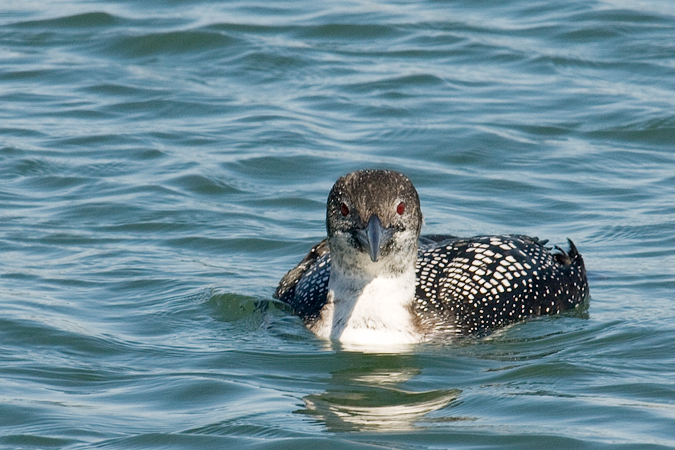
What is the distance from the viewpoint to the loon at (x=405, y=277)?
748cm

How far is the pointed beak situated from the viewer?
23.6 ft

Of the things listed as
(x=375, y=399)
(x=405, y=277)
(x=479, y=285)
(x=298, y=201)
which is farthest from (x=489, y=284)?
(x=298, y=201)

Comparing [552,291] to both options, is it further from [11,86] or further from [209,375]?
[11,86]

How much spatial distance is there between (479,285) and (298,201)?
308 centimetres

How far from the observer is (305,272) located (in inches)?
355

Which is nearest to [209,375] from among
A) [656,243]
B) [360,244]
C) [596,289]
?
[360,244]

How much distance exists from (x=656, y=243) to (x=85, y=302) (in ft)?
13.8

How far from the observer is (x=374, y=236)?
7246 mm

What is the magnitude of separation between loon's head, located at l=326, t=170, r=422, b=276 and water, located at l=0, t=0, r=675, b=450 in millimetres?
576

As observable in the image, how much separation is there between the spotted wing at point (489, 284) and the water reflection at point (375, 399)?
0.54 meters

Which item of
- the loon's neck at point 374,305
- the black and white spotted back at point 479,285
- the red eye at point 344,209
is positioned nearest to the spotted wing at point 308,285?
the black and white spotted back at point 479,285

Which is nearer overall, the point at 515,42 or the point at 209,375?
the point at 209,375

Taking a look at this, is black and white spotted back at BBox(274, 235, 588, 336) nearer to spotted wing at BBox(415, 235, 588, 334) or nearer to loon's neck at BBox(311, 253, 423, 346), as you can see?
spotted wing at BBox(415, 235, 588, 334)

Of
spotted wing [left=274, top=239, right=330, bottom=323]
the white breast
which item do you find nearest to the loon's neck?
the white breast
